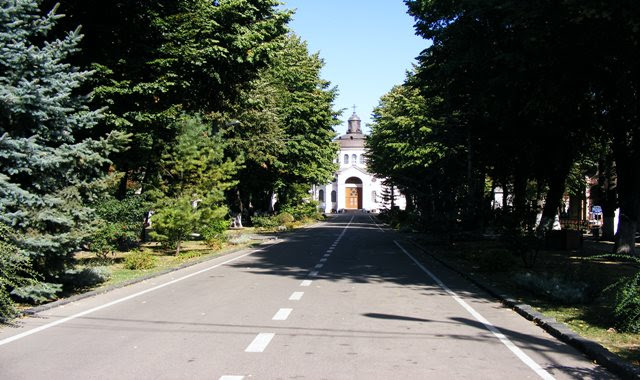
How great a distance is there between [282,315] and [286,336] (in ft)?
5.40

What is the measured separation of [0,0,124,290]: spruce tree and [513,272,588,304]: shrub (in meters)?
8.70

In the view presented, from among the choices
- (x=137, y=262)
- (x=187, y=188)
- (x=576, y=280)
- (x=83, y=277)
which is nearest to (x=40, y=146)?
(x=83, y=277)

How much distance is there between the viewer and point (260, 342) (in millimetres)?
7492

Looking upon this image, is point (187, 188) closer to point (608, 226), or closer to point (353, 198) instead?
point (608, 226)

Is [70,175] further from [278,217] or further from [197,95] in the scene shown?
[278,217]

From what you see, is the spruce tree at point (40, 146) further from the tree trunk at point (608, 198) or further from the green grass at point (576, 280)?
the tree trunk at point (608, 198)

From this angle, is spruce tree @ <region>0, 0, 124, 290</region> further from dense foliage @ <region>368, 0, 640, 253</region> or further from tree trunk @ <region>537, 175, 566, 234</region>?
tree trunk @ <region>537, 175, 566, 234</region>

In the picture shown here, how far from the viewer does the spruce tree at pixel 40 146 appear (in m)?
9.74

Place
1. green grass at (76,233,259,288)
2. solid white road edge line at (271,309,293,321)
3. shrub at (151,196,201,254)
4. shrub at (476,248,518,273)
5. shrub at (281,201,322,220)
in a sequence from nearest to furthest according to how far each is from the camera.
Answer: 1. solid white road edge line at (271,309,293,321)
2. green grass at (76,233,259,288)
3. shrub at (476,248,518,273)
4. shrub at (151,196,201,254)
5. shrub at (281,201,322,220)

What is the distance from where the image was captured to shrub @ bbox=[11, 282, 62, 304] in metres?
9.72

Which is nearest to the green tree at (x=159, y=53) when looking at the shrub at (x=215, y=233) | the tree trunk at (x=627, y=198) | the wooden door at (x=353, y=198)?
the shrub at (x=215, y=233)

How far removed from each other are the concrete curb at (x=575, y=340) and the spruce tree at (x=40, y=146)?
25.8ft

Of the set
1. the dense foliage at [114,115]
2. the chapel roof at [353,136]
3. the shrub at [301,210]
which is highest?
the chapel roof at [353,136]

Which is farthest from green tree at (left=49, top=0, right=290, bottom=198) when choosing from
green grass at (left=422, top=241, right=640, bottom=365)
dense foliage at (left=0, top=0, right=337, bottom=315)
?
green grass at (left=422, top=241, right=640, bottom=365)
